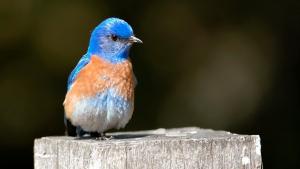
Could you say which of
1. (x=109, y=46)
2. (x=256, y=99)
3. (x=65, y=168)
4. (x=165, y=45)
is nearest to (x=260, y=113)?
(x=256, y=99)

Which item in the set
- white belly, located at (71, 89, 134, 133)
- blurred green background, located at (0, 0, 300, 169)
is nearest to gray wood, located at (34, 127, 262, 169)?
white belly, located at (71, 89, 134, 133)

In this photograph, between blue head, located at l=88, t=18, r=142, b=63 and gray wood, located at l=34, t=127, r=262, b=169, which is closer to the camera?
gray wood, located at l=34, t=127, r=262, b=169

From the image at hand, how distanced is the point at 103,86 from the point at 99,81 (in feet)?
0.16

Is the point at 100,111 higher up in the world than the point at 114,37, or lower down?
lower down

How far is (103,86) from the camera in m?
5.80

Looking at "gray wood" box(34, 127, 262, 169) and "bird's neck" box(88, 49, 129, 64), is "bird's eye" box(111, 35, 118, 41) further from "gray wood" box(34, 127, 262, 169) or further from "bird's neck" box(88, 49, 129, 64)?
"gray wood" box(34, 127, 262, 169)

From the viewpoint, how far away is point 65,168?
4.48m

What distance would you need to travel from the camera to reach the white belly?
18.8 ft

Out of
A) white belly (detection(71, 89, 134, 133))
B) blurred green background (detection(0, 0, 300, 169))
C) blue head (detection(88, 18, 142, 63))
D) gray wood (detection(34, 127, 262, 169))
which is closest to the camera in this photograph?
gray wood (detection(34, 127, 262, 169))

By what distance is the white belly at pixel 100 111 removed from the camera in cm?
574

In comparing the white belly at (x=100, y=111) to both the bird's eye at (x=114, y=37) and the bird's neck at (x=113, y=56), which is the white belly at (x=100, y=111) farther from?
the bird's eye at (x=114, y=37)

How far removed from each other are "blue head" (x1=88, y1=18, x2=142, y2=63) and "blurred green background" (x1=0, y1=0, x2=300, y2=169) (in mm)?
3220

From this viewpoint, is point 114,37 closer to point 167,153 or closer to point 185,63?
point 167,153

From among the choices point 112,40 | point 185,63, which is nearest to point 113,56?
point 112,40
